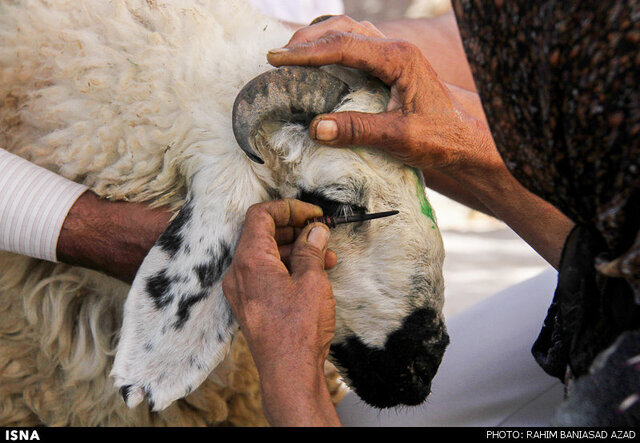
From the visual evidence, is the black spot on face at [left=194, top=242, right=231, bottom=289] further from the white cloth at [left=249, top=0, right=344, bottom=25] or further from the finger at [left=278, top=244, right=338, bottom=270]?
the white cloth at [left=249, top=0, right=344, bottom=25]

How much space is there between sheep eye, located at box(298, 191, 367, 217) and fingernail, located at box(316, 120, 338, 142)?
0.14 metres

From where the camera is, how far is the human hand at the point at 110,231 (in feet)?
4.91

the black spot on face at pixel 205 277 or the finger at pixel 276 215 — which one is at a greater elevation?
the finger at pixel 276 215

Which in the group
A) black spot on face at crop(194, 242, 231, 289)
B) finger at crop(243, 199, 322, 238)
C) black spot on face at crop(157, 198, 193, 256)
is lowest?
black spot on face at crop(194, 242, 231, 289)

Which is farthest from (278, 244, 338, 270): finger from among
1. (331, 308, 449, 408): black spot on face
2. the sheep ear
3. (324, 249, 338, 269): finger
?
(331, 308, 449, 408): black spot on face

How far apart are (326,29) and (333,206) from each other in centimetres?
47

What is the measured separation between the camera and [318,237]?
132 centimetres

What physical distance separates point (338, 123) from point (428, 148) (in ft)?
0.82

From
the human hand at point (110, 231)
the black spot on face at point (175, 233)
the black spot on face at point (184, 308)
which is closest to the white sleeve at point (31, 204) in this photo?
the human hand at point (110, 231)

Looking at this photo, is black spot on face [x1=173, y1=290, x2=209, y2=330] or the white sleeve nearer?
black spot on face [x1=173, y1=290, x2=209, y2=330]

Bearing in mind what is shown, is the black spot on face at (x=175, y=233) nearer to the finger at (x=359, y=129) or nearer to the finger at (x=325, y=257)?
the finger at (x=325, y=257)

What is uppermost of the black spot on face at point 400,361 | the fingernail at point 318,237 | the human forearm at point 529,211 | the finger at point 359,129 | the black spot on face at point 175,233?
the finger at point 359,129

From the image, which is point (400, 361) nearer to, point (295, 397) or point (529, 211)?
point (295, 397)

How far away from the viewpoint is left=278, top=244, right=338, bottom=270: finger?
138 cm
